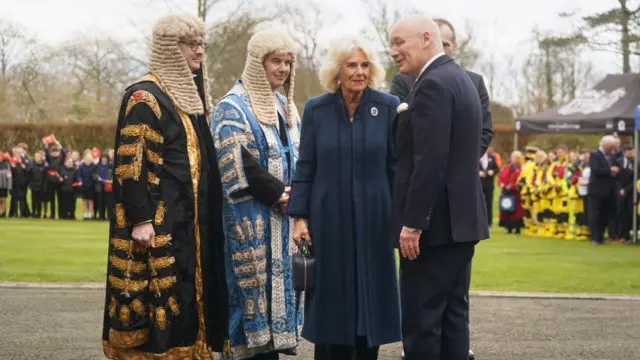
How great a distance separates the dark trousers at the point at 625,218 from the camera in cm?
2006

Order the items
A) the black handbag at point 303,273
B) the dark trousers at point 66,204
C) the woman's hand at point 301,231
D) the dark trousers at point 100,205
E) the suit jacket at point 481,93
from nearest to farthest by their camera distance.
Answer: the black handbag at point 303,273, the woman's hand at point 301,231, the suit jacket at point 481,93, the dark trousers at point 100,205, the dark trousers at point 66,204

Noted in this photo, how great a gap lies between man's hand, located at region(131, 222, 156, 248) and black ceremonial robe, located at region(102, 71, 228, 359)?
37 mm

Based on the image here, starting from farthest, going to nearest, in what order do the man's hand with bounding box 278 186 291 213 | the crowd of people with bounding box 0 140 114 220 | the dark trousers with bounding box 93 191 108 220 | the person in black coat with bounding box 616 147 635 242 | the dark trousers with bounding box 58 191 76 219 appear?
the dark trousers with bounding box 58 191 76 219 < the crowd of people with bounding box 0 140 114 220 < the dark trousers with bounding box 93 191 108 220 < the person in black coat with bounding box 616 147 635 242 < the man's hand with bounding box 278 186 291 213

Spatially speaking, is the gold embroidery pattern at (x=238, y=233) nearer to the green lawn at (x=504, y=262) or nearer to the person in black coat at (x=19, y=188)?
the green lawn at (x=504, y=262)

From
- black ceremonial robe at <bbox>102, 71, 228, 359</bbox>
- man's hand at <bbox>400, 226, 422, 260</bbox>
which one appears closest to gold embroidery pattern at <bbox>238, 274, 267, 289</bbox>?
black ceremonial robe at <bbox>102, 71, 228, 359</bbox>

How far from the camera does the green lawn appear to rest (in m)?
12.2

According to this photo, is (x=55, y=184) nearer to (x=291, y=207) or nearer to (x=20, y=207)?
(x=20, y=207)

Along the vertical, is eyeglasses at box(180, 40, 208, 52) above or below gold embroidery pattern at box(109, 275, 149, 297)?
above

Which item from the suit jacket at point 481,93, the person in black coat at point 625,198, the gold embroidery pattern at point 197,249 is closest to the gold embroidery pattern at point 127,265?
the gold embroidery pattern at point 197,249

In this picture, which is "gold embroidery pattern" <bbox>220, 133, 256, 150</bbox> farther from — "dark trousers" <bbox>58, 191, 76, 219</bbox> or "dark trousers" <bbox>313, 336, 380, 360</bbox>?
"dark trousers" <bbox>58, 191, 76, 219</bbox>

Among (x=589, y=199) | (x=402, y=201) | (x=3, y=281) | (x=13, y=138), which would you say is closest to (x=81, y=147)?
(x=13, y=138)

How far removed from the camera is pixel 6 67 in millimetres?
49094

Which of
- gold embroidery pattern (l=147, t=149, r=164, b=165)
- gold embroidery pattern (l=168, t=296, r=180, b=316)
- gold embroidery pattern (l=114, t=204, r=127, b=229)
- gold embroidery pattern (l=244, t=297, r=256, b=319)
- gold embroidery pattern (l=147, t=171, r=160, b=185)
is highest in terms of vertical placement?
gold embroidery pattern (l=147, t=149, r=164, b=165)

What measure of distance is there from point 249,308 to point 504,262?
926 cm
